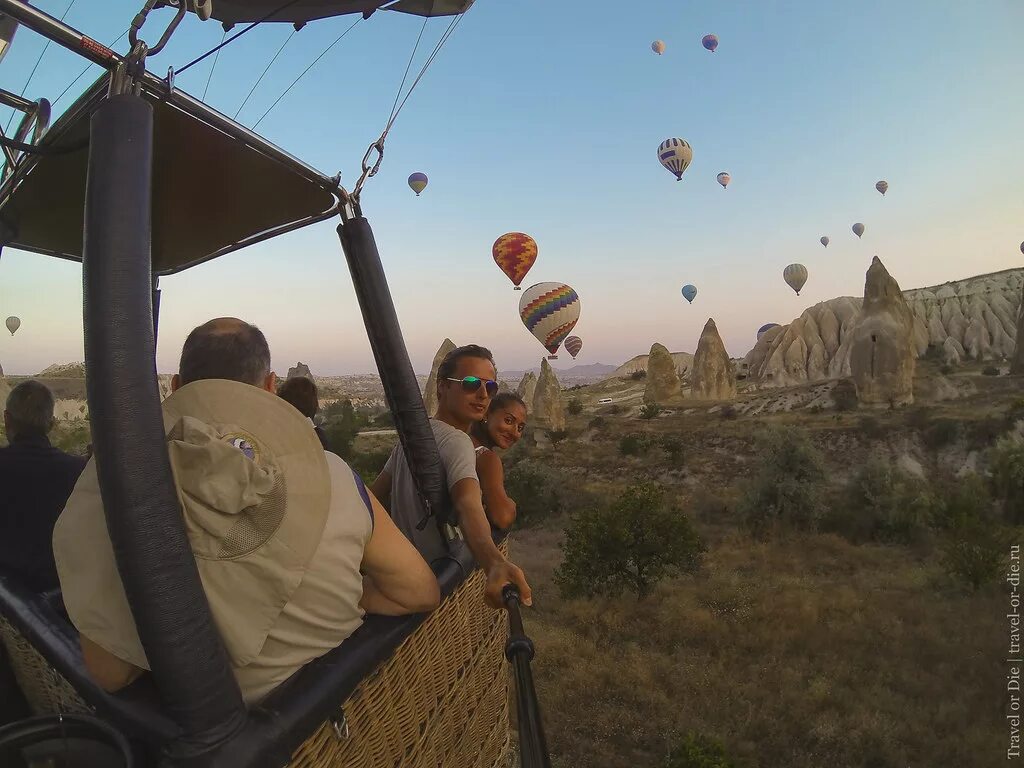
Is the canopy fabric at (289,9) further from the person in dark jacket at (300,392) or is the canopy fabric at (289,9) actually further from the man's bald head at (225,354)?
the person in dark jacket at (300,392)

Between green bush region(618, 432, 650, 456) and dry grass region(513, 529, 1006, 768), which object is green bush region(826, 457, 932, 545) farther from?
green bush region(618, 432, 650, 456)

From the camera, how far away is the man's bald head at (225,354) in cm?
Answer: 118

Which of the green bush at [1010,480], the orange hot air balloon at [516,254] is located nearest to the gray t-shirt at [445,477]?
the green bush at [1010,480]

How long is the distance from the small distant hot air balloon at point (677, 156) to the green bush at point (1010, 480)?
1696 cm

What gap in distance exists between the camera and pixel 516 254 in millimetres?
20812

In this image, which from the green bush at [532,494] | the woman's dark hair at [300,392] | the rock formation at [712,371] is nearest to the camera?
the woman's dark hair at [300,392]

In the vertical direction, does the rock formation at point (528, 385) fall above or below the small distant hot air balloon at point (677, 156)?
below

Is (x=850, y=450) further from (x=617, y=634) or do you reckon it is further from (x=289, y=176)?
(x=289, y=176)

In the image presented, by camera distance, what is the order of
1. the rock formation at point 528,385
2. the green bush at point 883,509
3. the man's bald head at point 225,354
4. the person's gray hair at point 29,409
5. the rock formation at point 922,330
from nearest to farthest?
the man's bald head at point 225,354 → the person's gray hair at point 29,409 → the green bush at point 883,509 → the rock formation at point 528,385 → the rock formation at point 922,330

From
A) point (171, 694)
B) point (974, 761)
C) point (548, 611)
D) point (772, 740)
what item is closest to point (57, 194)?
point (171, 694)

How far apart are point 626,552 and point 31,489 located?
7.12 meters

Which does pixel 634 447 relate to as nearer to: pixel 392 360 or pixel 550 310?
pixel 550 310

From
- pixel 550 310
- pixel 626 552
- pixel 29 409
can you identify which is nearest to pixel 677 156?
pixel 550 310

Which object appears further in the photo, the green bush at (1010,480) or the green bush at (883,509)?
the green bush at (1010,480)
